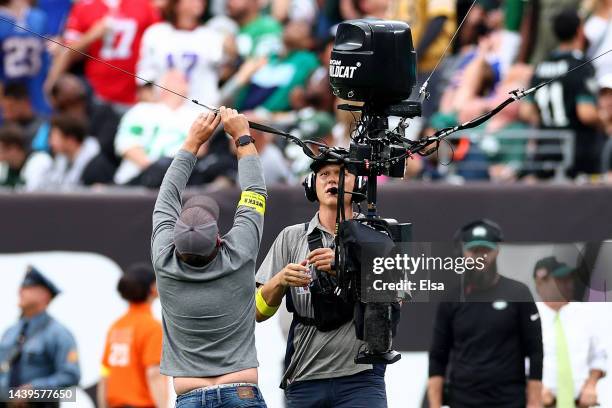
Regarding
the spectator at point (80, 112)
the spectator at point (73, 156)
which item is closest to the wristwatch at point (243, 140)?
the spectator at point (73, 156)

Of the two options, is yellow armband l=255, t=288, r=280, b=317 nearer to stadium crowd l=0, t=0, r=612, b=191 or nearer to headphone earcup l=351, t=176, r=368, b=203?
headphone earcup l=351, t=176, r=368, b=203

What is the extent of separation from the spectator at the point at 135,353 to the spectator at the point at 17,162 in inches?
79.1

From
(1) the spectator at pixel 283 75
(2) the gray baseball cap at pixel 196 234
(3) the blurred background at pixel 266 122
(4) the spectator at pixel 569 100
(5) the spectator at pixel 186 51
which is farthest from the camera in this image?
(1) the spectator at pixel 283 75

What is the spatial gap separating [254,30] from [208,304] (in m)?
6.41

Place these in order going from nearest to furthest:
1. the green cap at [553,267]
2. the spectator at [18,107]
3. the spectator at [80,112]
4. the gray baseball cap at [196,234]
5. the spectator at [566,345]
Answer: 1. the gray baseball cap at [196,234]
2. the green cap at [553,267]
3. the spectator at [566,345]
4. the spectator at [80,112]
5. the spectator at [18,107]

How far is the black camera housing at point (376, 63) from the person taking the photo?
273 inches

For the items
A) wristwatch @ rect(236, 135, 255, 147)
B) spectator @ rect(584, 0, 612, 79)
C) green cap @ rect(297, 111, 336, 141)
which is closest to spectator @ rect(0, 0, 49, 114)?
green cap @ rect(297, 111, 336, 141)

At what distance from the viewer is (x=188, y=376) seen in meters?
7.19

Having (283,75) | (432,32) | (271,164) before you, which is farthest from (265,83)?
(271,164)

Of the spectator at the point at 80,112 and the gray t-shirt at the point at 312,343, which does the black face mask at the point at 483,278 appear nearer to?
the gray t-shirt at the point at 312,343

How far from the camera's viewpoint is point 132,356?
1014 cm

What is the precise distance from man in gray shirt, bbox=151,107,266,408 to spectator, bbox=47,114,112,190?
179 inches

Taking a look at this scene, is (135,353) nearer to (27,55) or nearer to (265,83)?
(265,83)

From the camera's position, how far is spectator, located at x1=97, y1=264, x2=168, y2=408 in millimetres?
10062
